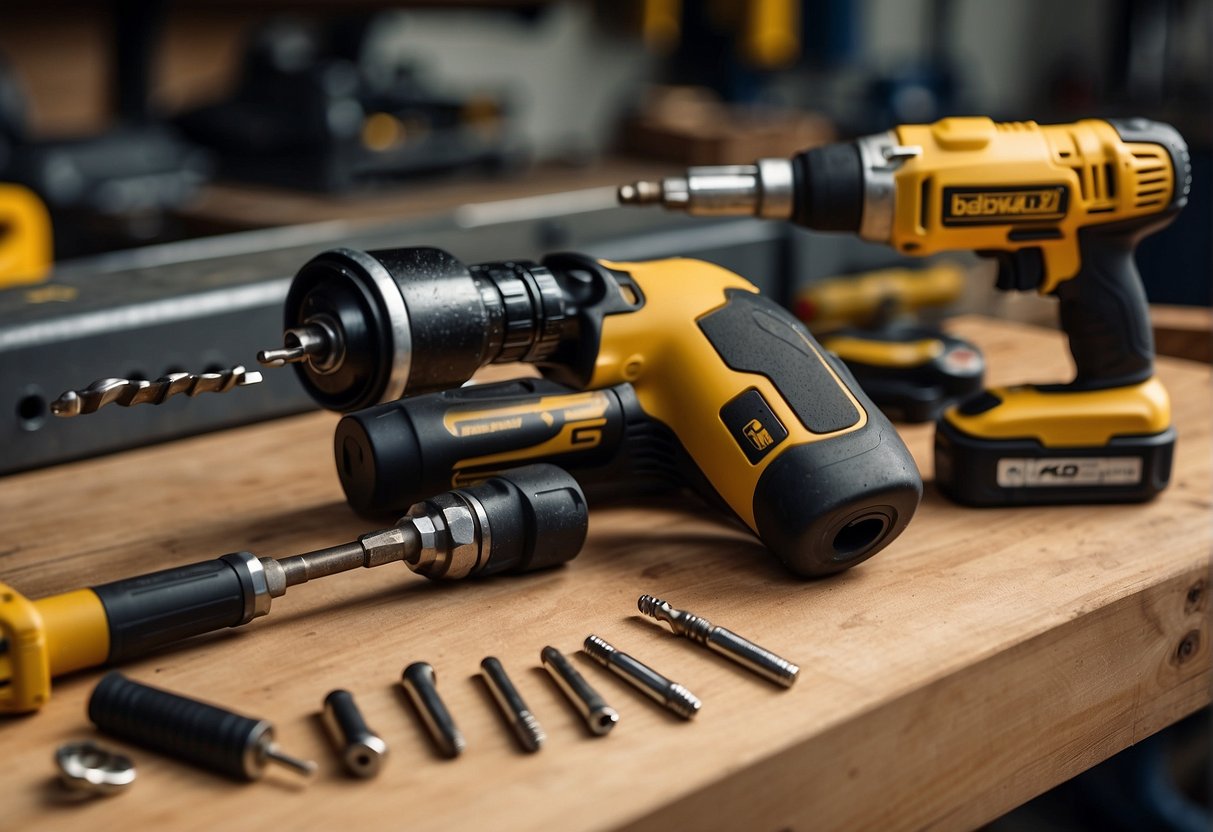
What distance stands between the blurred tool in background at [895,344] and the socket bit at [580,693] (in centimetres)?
43

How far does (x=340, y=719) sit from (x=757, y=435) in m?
0.29

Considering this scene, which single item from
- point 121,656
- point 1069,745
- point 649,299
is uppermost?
point 649,299

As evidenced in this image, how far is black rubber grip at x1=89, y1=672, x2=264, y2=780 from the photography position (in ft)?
1.70

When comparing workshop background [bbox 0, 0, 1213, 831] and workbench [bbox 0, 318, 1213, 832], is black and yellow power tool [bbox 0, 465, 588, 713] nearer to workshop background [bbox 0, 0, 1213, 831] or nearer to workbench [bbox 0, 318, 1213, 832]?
workbench [bbox 0, 318, 1213, 832]

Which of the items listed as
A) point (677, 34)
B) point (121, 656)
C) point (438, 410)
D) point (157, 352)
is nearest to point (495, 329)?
point (438, 410)

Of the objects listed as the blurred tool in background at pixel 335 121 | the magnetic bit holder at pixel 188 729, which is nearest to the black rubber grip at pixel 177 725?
the magnetic bit holder at pixel 188 729

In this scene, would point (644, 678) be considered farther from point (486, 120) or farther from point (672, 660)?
point (486, 120)

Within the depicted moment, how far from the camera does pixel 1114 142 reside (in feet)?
2.62

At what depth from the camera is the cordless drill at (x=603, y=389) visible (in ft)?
2.16

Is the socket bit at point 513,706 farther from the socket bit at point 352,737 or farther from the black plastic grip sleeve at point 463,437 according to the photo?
the black plastic grip sleeve at point 463,437

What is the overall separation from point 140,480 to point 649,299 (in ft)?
1.26

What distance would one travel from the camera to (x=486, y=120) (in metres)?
2.19

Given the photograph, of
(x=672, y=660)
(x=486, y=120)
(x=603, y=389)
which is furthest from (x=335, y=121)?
(x=672, y=660)

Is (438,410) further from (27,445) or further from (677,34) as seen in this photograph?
(677,34)
